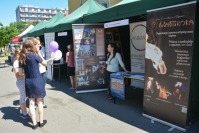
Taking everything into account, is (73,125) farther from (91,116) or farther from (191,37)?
(191,37)

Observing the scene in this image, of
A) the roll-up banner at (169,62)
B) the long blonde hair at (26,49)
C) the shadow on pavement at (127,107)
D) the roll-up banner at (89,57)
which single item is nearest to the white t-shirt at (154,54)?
the roll-up banner at (169,62)

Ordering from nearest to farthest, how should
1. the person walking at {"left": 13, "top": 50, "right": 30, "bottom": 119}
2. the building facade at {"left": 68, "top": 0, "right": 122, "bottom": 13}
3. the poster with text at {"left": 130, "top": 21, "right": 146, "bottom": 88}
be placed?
1. the person walking at {"left": 13, "top": 50, "right": 30, "bottom": 119}
2. the poster with text at {"left": 130, "top": 21, "right": 146, "bottom": 88}
3. the building facade at {"left": 68, "top": 0, "right": 122, "bottom": 13}

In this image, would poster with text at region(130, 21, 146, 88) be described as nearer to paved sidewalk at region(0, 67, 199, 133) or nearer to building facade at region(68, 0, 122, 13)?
paved sidewalk at region(0, 67, 199, 133)

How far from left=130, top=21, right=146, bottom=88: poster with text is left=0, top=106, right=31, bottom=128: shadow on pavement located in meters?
3.90

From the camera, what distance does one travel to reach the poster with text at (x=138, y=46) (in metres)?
7.02

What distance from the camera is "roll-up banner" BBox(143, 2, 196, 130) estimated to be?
379 centimetres

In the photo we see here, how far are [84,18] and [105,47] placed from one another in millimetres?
1208

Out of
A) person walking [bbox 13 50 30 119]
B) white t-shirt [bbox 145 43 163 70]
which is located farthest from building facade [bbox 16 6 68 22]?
white t-shirt [bbox 145 43 163 70]

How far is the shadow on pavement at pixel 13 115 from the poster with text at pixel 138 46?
3.90m

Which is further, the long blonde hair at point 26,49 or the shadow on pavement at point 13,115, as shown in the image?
the shadow on pavement at point 13,115

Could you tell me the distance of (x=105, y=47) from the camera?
293 inches

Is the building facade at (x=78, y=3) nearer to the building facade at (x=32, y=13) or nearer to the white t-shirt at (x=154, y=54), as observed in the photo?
the white t-shirt at (x=154, y=54)

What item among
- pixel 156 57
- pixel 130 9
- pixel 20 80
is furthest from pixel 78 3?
pixel 156 57

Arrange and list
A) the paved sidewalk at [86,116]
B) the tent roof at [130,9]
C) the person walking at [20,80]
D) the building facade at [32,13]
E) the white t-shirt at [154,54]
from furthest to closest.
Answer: the building facade at [32,13] < the person walking at [20,80] < the paved sidewalk at [86,116] < the white t-shirt at [154,54] < the tent roof at [130,9]
